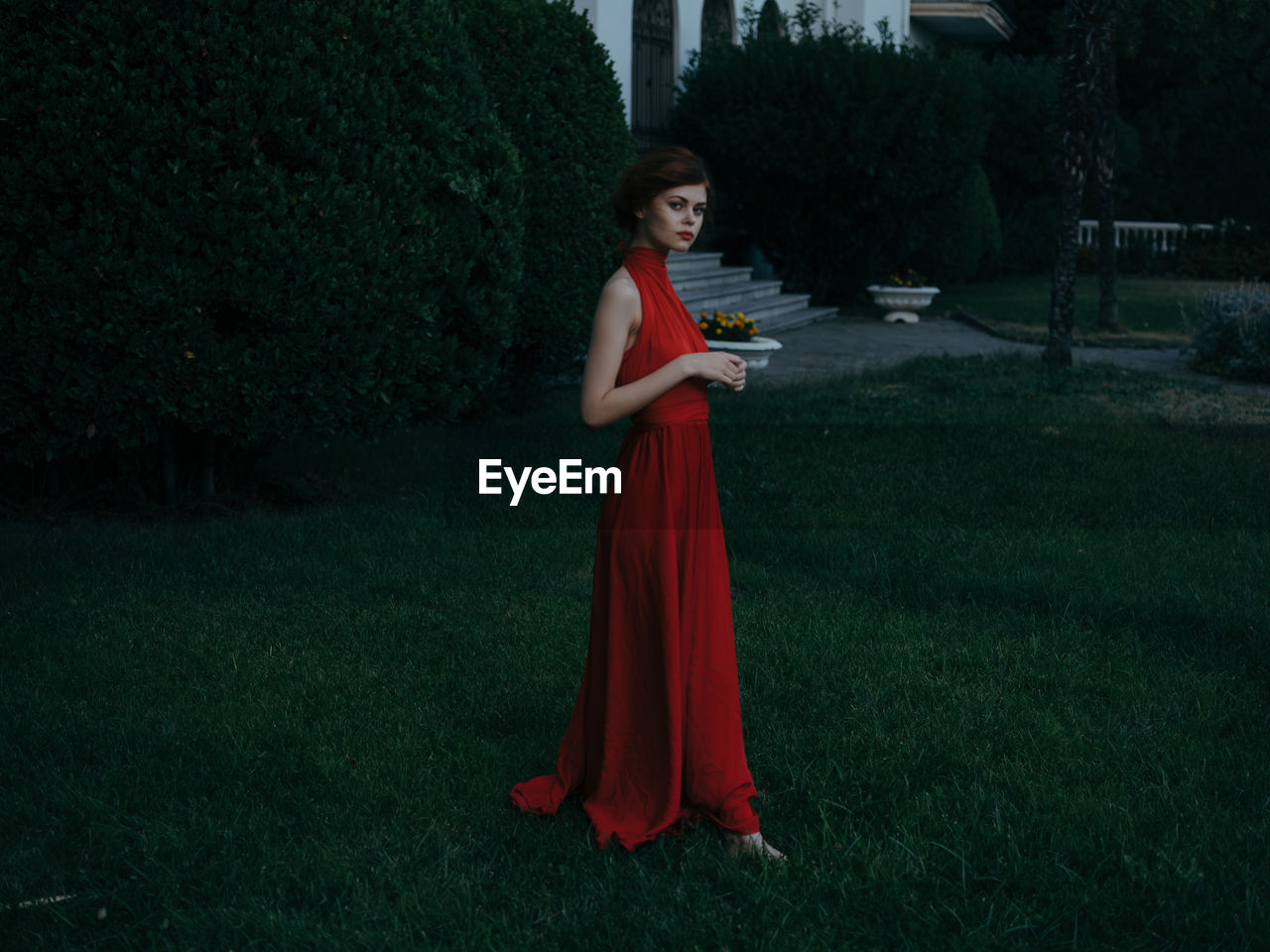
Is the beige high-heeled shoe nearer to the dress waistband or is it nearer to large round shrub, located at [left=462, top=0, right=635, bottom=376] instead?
the dress waistband

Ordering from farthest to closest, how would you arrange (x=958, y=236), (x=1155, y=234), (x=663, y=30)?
(x=1155, y=234) → (x=958, y=236) → (x=663, y=30)

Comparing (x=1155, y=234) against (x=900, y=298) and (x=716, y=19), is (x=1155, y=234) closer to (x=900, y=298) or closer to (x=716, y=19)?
(x=900, y=298)

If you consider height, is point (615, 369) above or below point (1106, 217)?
below

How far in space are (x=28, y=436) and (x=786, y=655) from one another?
140 inches

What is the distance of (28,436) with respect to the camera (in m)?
5.69

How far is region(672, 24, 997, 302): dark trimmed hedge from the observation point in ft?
51.0

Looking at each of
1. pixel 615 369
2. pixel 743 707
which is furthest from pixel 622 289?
pixel 743 707

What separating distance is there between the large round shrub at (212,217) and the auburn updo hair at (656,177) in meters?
3.01

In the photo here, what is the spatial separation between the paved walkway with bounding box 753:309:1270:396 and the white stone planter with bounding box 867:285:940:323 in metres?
0.44

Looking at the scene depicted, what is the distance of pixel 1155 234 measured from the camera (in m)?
27.4

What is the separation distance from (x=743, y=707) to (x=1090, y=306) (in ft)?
51.7

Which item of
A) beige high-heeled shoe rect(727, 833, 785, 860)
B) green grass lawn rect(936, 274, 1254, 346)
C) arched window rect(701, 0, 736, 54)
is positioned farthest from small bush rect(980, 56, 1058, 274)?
beige high-heeled shoe rect(727, 833, 785, 860)

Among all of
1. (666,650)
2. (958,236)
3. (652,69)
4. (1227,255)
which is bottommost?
(666,650)

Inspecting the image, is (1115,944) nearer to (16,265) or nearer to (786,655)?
(786,655)
